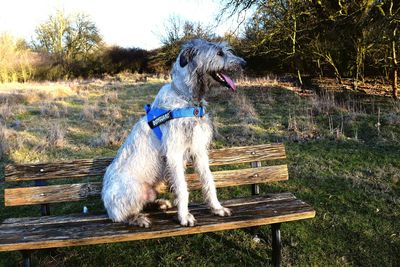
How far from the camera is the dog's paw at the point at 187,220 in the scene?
10.5 feet

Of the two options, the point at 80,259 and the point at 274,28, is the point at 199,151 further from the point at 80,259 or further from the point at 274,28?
the point at 274,28

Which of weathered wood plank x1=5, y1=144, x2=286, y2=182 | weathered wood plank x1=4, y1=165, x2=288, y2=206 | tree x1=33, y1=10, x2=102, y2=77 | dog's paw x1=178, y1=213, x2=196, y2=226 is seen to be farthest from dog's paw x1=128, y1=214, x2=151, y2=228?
tree x1=33, y1=10, x2=102, y2=77

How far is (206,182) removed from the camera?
3592mm

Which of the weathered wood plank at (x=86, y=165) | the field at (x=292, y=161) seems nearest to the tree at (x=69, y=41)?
the field at (x=292, y=161)

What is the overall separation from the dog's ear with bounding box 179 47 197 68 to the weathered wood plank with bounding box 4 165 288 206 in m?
1.44

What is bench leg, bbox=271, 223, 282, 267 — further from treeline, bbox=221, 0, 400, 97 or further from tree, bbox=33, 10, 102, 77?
tree, bbox=33, 10, 102, 77

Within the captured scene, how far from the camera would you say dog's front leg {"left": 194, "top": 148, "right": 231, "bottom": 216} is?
3498 millimetres

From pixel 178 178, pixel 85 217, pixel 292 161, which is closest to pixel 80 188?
pixel 85 217

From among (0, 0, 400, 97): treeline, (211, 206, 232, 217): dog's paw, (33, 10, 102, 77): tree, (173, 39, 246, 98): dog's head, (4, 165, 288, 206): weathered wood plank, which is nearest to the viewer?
(173, 39, 246, 98): dog's head

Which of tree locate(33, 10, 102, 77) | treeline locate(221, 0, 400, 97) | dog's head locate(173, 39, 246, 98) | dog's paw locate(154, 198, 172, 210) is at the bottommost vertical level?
dog's paw locate(154, 198, 172, 210)

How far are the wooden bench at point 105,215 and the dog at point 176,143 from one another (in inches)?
6.4

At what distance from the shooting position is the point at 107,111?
10.5 meters

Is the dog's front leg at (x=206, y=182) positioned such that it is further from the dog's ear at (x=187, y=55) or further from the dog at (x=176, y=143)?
the dog's ear at (x=187, y=55)

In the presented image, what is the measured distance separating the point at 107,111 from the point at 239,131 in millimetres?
4676
